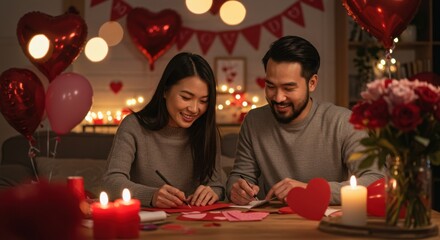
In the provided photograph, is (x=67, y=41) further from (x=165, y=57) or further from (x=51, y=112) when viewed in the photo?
(x=165, y=57)

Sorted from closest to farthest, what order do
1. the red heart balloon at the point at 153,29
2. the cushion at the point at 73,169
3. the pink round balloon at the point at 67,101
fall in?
the pink round balloon at the point at 67,101 < the cushion at the point at 73,169 < the red heart balloon at the point at 153,29

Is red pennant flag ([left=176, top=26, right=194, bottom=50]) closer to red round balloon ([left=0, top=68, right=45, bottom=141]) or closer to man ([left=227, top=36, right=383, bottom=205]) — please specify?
red round balloon ([left=0, top=68, right=45, bottom=141])

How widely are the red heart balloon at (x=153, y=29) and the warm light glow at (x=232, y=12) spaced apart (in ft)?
1.20

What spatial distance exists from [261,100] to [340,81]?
2.10 ft

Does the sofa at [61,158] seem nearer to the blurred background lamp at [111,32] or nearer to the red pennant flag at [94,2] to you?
the blurred background lamp at [111,32]

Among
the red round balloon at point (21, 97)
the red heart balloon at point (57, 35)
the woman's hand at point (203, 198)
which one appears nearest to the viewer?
the woman's hand at point (203, 198)

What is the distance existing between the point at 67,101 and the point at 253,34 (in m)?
2.68

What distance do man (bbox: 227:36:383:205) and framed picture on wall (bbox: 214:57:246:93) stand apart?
98.1 inches

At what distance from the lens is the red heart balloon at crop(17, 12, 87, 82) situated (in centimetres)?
335

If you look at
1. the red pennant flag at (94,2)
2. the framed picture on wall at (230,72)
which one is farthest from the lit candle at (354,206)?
the red pennant flag at (94,2)

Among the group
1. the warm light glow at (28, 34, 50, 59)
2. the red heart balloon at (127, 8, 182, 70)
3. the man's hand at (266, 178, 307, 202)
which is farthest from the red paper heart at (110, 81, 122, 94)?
the man's hand at (266, 178, 307, 202)

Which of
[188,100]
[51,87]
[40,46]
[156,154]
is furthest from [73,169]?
[188,100]

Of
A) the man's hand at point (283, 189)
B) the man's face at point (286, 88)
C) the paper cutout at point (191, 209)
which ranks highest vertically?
the man's face at point (286, 88)

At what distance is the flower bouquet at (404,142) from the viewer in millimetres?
1597
